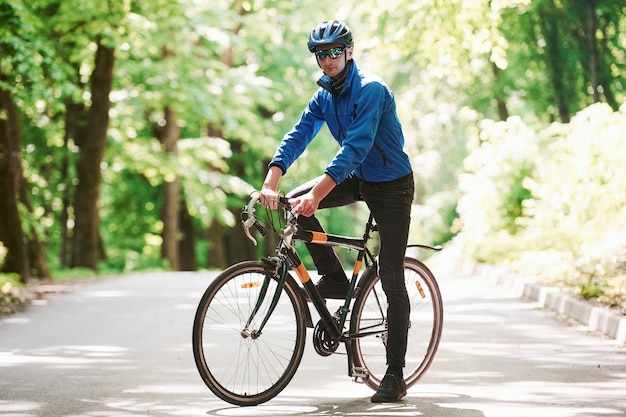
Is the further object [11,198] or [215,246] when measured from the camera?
[215,246]

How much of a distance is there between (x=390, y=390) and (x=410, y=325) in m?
0.52

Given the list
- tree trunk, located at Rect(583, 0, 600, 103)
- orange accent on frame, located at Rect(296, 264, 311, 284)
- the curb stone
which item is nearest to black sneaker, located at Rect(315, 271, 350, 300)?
orange accent on frame, located at Rect(296, 264, 311, 284)

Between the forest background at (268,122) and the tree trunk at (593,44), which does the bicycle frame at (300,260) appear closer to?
the forest background at (268,122)

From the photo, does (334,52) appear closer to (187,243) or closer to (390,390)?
(390,390)

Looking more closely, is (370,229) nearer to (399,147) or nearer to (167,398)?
(399,147)

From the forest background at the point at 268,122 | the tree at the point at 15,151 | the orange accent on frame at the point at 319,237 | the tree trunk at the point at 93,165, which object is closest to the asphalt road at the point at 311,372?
the orange accent on frame at the point at 319,237

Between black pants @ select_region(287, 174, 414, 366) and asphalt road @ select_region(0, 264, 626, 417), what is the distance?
464 mm

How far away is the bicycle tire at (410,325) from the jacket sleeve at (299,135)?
2.89 feet

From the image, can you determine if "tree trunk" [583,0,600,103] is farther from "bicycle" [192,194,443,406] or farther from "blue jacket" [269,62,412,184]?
"blue jacket" [269,62,412,184]

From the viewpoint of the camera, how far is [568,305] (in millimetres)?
11617

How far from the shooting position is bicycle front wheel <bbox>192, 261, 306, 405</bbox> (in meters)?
6.50

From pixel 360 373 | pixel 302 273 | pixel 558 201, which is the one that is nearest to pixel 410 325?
pixel 360 373

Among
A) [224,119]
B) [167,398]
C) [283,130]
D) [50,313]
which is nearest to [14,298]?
[50,313]

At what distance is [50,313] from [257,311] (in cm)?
694
